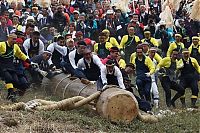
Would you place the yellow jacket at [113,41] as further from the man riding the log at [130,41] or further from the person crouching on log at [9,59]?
the person crouching on log at [9,59]

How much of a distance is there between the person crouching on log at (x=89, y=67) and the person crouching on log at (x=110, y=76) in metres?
1.26

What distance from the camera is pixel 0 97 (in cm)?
1173

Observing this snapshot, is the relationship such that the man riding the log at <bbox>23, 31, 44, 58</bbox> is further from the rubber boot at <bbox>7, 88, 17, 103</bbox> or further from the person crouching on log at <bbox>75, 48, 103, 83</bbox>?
the rubber boot at <bbox>7, 88, 17, 103</bbox>

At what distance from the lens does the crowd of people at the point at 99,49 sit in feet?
39.6

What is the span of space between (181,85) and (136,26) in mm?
4184

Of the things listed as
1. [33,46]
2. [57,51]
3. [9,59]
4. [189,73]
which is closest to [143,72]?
[189,73]

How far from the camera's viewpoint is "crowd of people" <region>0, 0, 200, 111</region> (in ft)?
39.6

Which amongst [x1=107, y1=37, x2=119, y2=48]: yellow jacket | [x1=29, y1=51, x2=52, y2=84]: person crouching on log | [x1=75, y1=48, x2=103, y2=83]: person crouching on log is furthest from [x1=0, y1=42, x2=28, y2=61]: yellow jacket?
[x1=107, y1=37, x2=119, y2=48]: yellow jacket

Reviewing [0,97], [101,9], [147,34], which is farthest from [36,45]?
[101,9]

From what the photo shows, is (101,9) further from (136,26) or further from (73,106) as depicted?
(73,106)

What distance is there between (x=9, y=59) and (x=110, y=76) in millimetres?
2812

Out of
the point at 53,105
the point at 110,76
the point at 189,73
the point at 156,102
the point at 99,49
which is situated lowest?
the point at 156,102

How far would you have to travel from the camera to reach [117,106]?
30.9ft

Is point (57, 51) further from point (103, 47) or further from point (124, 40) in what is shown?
point (124, 40)
